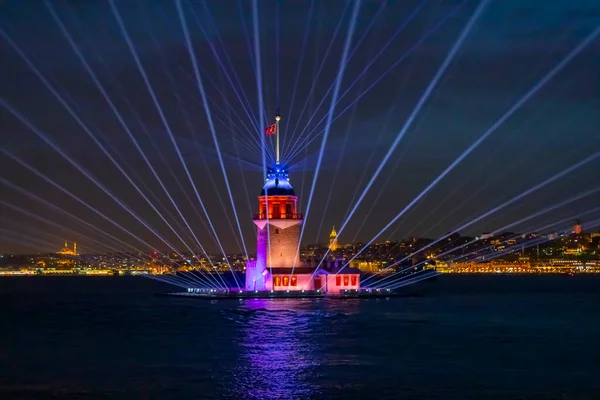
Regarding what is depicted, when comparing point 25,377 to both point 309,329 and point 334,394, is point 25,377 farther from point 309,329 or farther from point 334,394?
point 309,329

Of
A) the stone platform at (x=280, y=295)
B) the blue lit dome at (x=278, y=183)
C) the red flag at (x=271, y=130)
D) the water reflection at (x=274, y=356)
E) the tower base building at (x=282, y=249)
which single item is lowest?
the water reflection at (x=274, y=356)

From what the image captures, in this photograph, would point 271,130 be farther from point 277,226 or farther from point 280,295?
point 280,295

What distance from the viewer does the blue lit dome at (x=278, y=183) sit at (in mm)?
65562

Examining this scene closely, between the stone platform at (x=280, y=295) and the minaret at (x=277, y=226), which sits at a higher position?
the minaret at (x=277, y=226)

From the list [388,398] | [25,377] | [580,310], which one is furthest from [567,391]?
[580,310]

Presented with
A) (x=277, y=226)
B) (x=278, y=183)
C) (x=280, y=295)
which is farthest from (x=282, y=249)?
(x=278, y=183)

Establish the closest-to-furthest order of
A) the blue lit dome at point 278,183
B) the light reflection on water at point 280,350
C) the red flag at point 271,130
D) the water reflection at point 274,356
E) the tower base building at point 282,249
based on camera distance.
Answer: the water reflection at point 274,356
the light reflection on water at point 280,350
the red flag at point 271,130
the tower base building at point 282,249
the blue lit dome at point 278,183

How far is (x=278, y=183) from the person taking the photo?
66062mm

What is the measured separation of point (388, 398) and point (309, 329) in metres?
17.7

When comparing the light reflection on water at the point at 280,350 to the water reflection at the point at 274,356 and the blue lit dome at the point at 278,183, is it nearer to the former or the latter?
the water reflection at the point at 274,356

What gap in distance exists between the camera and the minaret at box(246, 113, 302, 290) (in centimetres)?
6462

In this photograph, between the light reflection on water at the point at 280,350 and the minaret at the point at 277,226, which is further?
the minaret at the point at 277,226

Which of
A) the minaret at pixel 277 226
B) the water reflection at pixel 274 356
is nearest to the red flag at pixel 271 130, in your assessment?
the minaret at pixel 277 226

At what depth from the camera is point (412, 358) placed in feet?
109
